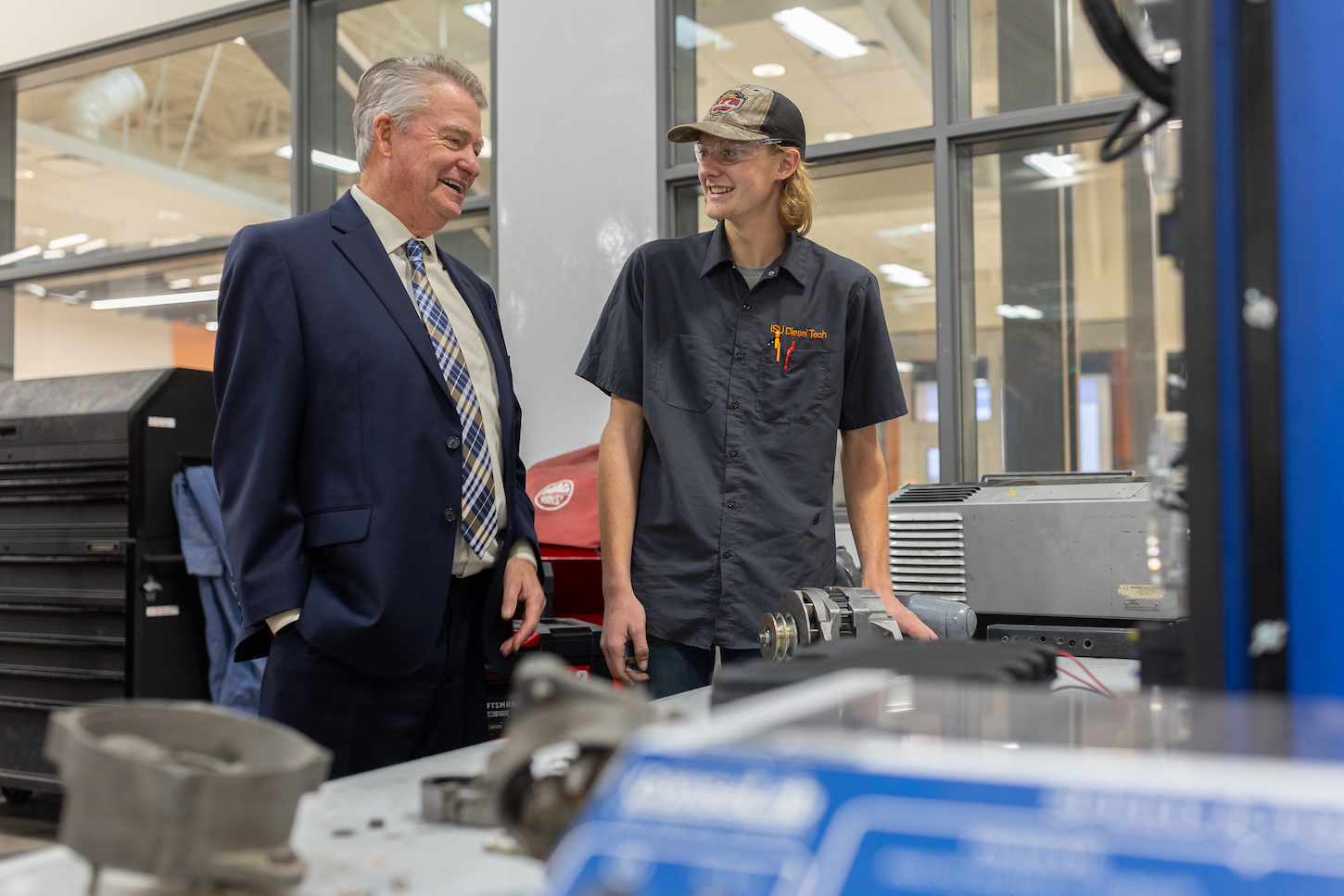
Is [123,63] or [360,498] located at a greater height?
[123,63]

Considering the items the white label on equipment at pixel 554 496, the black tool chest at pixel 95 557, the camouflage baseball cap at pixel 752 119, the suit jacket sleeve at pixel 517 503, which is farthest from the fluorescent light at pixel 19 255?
the camouflage baseball cap at pixel 752 119

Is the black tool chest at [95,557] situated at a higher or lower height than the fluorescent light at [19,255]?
lower

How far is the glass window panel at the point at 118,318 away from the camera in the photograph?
507cm

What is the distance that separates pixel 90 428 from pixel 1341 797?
11.7 feet

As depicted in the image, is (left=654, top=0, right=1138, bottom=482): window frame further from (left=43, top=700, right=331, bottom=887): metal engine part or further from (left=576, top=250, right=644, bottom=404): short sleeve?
(left=43, top=700, right=331, bottom=887): metal engine part

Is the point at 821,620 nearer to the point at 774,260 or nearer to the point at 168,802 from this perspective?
the point at 774,260

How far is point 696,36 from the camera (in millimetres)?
3990

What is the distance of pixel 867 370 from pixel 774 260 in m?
0.24

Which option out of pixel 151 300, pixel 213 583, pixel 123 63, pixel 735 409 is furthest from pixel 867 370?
pixel 123 63

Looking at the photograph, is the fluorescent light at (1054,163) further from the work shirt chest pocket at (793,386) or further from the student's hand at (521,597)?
the student's hand at (521,597)

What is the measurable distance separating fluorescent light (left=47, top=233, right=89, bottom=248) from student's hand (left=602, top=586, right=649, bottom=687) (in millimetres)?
4651

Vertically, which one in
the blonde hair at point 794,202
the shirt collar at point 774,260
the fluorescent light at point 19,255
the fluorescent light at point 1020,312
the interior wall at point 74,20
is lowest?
the shirt collar at point 774,260

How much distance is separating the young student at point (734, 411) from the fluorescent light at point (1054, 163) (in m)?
1.89

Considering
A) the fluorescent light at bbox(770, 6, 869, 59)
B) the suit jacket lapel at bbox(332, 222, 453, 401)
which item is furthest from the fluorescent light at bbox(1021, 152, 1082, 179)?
the suit jacket lapel at bbox(332, 222, 453, 401)
